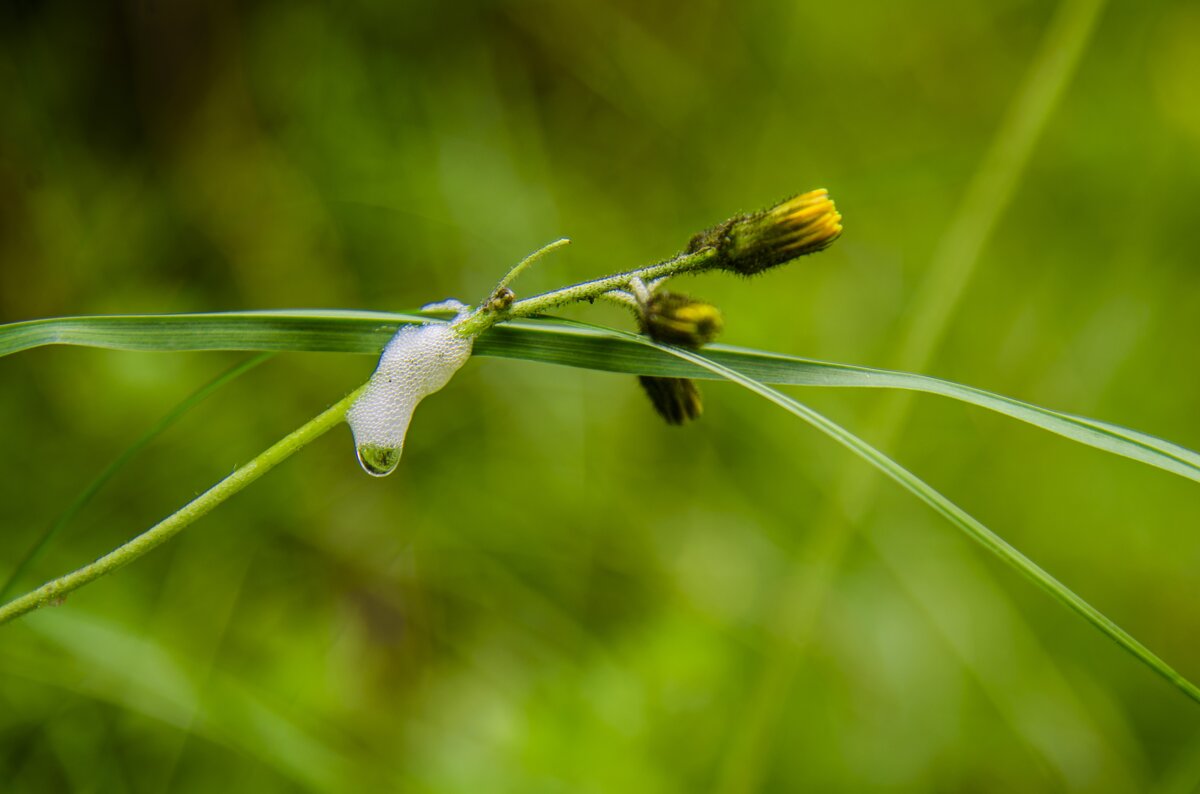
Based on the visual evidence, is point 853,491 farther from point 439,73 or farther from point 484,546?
point 439,73

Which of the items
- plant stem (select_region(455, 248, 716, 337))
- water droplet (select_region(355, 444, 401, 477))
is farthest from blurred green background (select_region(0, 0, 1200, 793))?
plant stem (select_region(455, 248, 716, 337))

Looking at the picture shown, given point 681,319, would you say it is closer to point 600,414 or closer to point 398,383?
point 398,383

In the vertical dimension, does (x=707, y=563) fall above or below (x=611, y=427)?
below

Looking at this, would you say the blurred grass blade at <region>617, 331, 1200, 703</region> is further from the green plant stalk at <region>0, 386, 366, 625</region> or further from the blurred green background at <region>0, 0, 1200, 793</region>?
the blurred green background at <region>0, 0, 1200, 793</region>

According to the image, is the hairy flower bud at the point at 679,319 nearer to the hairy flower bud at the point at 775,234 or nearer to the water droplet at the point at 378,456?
the hairy flower bud at the point at 775,234

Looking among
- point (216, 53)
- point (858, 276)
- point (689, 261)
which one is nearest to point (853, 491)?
point (858, 276)
